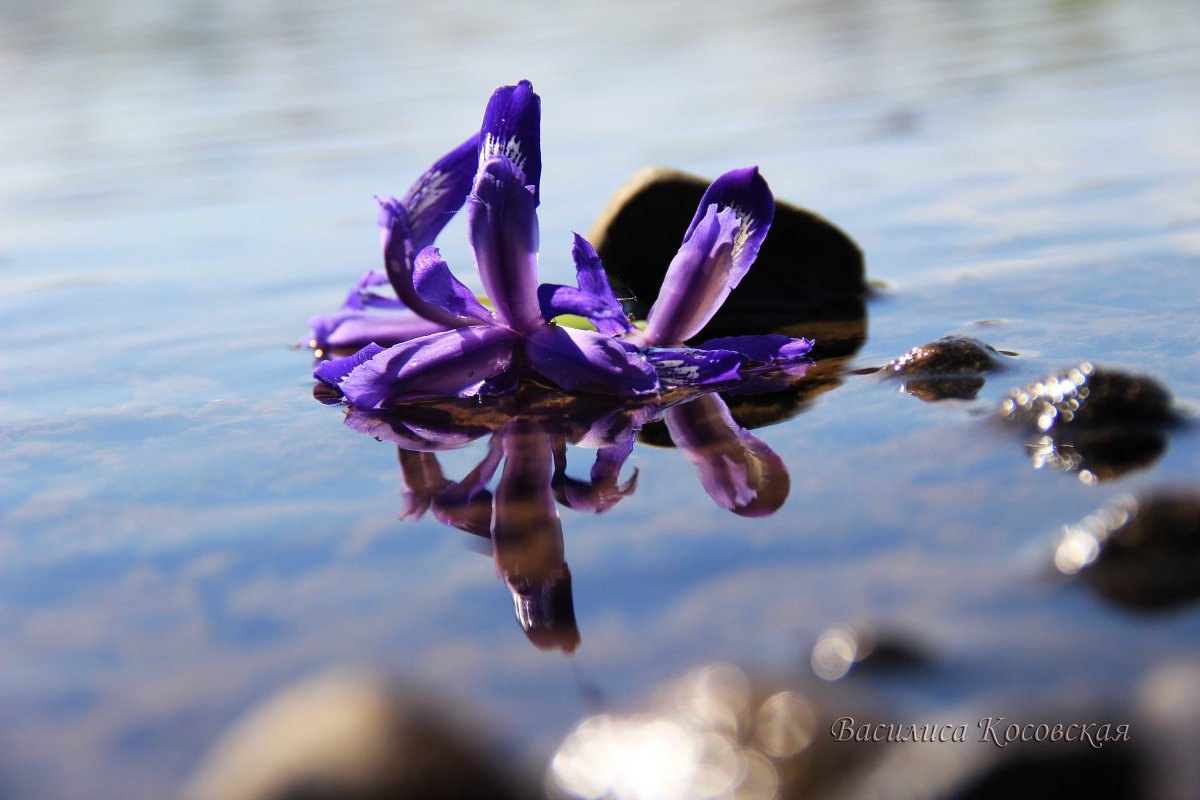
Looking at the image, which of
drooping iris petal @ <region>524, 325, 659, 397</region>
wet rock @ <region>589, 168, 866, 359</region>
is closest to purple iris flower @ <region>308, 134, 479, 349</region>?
drooping iris petal @ <region>524, 325, 659, 397</region>

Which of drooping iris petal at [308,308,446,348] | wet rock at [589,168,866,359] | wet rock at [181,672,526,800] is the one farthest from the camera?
wet rock at [589,168,866,359]

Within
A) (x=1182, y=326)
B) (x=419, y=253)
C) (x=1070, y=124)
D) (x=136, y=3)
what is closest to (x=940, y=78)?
(x=1070, y=124)

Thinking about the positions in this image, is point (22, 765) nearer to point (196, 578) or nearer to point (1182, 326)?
point (196, 578)

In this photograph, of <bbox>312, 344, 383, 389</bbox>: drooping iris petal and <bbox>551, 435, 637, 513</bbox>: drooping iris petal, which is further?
<bbox>312, 344, 383, 389</bbox>: drooping iris petal

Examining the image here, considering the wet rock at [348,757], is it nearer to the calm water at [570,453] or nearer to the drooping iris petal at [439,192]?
the calm water at [570,453]

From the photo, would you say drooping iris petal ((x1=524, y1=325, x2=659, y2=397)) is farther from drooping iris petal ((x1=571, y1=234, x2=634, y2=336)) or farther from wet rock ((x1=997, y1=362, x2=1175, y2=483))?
wet rock ((x1=997, y1=362, x2=1175, y2=483))

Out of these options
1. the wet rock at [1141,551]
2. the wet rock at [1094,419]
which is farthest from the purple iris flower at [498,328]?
the wet rock at [1141,551]
